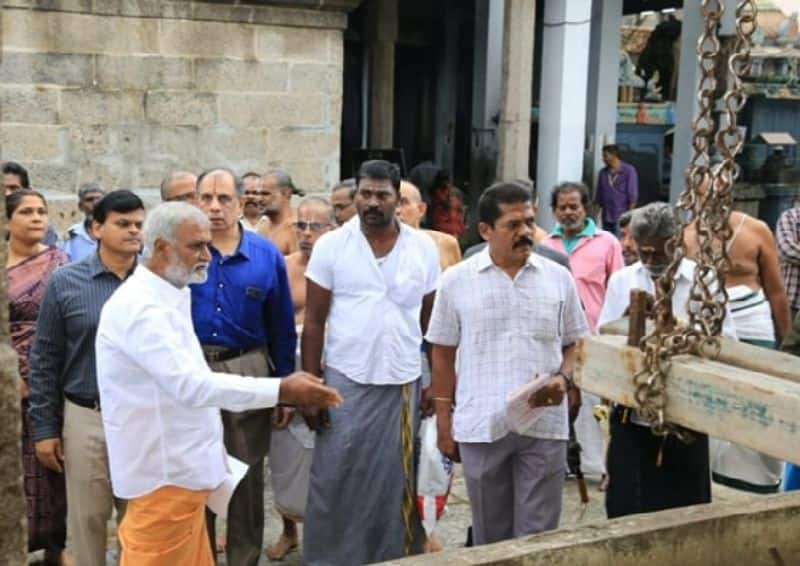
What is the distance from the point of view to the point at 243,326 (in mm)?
4305

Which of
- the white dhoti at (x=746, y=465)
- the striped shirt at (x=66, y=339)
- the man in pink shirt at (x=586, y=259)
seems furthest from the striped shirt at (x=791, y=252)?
the striped shirt at (x=66, y=339)

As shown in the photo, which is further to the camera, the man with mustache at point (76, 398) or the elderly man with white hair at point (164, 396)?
the man with mustache at point (76, 398)

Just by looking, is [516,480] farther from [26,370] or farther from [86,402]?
[26,370]

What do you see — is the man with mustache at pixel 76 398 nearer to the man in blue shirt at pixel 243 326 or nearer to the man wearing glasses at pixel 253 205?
the man in blue shirt at pixel 243 326

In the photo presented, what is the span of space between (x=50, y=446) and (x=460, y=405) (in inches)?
61.1

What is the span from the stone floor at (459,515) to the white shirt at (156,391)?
1.51 metres

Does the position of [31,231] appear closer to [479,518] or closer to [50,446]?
[50,446]

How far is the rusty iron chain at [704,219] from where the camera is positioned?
2.72 metres

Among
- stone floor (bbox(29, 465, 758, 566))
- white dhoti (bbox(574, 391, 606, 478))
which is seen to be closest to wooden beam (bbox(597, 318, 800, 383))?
stone floor (bbox(29, 465, 758, 566))

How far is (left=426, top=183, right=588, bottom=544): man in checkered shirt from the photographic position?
4.02 metres

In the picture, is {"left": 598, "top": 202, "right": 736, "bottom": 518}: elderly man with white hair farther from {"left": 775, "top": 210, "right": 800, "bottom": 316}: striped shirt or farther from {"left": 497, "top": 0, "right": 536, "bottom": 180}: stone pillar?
{"left": 497, "top": 0, "right": 536, "bottom": 180}: stone pillar

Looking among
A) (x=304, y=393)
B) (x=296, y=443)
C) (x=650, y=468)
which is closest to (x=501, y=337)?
(x=650, y=468)

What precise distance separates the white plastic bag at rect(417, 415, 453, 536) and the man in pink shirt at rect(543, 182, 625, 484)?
141 centimetres

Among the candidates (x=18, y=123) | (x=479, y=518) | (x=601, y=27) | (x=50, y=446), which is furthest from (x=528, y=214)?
(x=601, y=27)
